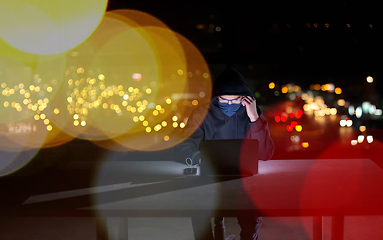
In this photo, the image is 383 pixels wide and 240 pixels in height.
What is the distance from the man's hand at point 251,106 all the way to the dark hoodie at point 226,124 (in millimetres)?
35

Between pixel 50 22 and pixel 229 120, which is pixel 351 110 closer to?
pixel 50 22

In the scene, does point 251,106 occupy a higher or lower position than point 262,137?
higher

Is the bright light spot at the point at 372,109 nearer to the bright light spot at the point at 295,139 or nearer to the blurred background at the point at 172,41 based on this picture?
the blurred background at the point at 172,41

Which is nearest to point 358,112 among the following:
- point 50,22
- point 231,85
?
point 50,22

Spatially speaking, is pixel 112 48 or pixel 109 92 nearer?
pixel 112 48

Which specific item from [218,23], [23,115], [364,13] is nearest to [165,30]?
[218,23]

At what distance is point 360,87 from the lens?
1176 centimetres

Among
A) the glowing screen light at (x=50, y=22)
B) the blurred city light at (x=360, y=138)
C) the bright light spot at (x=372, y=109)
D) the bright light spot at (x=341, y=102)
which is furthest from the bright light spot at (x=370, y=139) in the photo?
the glowing screen light at (x=50, y=22)

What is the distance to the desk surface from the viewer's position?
152 centimetres

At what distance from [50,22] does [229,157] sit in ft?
17.1

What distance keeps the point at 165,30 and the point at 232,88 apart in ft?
12.4

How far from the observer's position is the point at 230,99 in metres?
2.69

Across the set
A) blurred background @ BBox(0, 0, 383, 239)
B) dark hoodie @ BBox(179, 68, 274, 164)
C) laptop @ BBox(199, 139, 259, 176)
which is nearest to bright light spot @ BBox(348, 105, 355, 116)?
blurred background @ BBox(0, 0, 383, 239)

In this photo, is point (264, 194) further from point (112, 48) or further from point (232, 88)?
point (112, 48)
